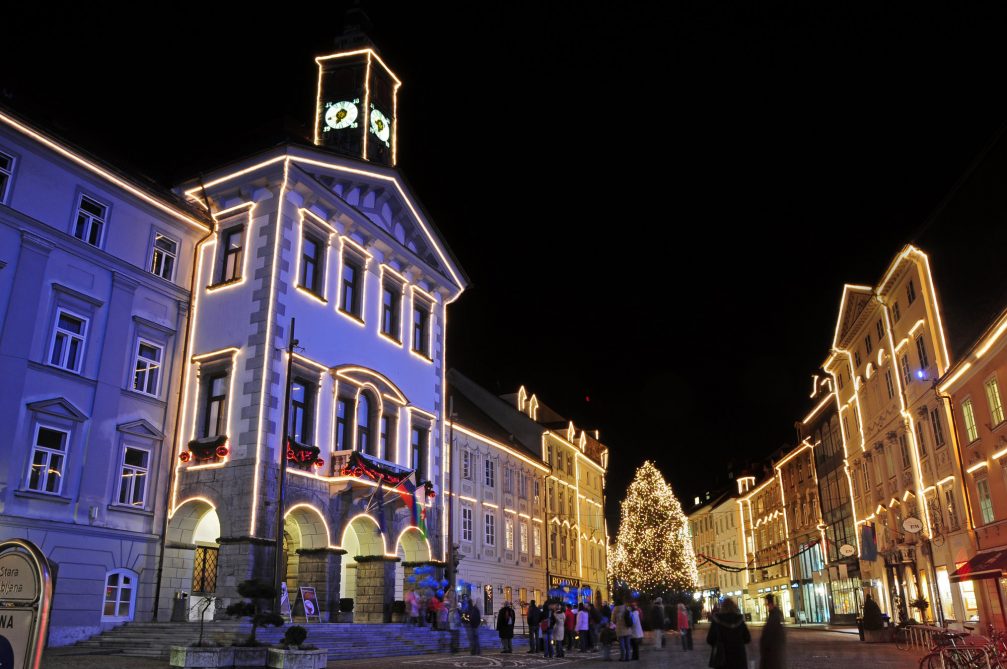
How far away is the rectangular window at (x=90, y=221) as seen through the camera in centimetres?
2267

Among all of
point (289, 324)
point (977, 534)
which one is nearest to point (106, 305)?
point (289, 324)

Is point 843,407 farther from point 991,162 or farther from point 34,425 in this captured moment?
point 34,425

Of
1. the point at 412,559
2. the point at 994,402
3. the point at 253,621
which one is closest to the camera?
the point at 253,621

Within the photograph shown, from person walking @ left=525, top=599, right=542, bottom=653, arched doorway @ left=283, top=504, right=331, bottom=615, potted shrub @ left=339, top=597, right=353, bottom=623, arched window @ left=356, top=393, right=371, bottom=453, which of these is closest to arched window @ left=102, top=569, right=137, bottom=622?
arched doorway @ left=283, top=504, right=331, bottom=615

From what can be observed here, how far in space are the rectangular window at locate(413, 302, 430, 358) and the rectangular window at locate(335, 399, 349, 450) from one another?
21.4 feet

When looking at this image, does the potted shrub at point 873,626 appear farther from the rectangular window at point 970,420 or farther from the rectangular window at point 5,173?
the rectangular window at point 5,173

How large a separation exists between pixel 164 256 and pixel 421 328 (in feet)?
39.3

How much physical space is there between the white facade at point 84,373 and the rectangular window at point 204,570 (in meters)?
2.03

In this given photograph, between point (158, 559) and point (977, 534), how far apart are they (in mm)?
28462

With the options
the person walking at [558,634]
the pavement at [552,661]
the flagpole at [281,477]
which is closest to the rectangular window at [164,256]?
the flagpole at [281,477]

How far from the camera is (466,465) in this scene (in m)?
44.4

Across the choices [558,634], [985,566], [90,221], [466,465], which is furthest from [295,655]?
[466,465]

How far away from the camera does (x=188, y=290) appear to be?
1032 inches

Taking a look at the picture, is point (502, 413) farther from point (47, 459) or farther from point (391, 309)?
point (47, 459)
